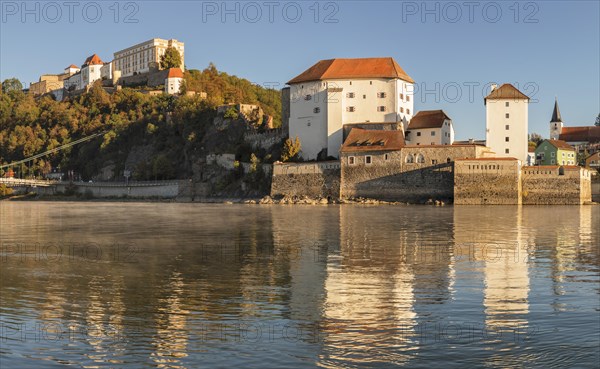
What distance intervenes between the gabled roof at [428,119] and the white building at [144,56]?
49299 mm

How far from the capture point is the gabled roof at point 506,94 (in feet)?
168

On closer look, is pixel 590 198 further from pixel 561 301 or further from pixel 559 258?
pixel 561 301

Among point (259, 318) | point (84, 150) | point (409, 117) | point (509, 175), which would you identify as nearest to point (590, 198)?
point (509, 175)

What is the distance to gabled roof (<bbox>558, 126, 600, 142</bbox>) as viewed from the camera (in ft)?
259

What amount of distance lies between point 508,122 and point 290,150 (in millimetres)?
16131

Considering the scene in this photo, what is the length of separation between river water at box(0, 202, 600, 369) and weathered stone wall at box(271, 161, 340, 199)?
29.3 m

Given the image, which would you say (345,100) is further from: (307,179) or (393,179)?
(393,179)

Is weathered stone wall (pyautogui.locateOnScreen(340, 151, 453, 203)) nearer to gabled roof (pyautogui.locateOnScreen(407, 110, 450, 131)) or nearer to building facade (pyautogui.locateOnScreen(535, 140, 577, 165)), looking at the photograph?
gabled roof (pyautogui.locateOnScreen(407, 110, 450, 131))

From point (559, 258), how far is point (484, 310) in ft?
24.5

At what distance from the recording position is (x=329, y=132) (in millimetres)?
54094

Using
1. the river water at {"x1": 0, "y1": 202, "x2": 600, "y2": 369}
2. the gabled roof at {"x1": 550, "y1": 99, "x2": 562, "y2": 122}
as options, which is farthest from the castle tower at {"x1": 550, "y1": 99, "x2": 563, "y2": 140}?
the river water at {"x1": 0, "y1": 202, "x2": 600, "y2": 369}

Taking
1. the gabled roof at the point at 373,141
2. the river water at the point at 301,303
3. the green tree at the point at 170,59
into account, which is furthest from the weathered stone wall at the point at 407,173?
the green tree at the point at 170,59

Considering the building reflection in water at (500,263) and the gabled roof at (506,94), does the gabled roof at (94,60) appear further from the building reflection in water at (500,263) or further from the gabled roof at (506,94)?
the building reflection in water at (500,263)

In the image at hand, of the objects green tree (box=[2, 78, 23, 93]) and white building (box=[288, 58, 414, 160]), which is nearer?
white building (box=[288, 58, 414, 160])
